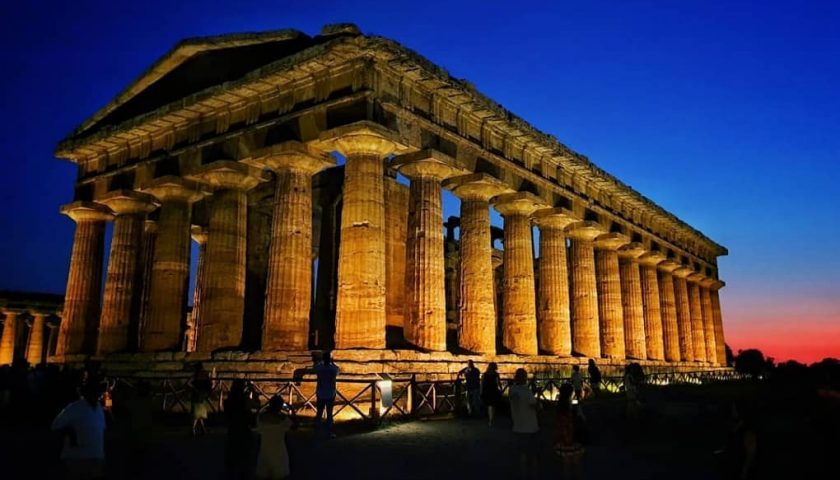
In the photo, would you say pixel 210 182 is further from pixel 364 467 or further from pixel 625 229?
pixel 625 229

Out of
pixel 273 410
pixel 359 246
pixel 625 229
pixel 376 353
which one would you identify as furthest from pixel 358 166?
pixel 625 229

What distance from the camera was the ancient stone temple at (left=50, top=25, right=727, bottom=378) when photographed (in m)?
18.9

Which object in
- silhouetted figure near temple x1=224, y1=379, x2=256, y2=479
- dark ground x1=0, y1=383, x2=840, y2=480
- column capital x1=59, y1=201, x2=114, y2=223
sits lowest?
dark ground x1=0, y1=383, x2=840, y2=480

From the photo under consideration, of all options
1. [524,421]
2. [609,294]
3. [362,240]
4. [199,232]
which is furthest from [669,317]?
[524,421]

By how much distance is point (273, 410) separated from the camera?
8.26m

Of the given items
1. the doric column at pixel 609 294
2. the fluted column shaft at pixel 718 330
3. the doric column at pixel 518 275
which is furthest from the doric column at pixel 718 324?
the doric column at pixel 518 275

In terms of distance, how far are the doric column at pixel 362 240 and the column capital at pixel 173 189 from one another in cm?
704

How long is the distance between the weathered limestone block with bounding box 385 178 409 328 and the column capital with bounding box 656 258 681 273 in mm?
20126

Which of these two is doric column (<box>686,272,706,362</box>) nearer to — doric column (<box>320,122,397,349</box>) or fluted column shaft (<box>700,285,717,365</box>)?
fluted column shaft (<box>700,285,717,365</box>)

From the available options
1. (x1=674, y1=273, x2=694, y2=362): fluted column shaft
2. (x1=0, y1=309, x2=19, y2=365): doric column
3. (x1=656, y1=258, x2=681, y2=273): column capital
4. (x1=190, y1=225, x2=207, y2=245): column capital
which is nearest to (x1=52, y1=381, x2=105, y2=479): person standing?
(x1=190, y1=225, x2=207, y2=245): column capital

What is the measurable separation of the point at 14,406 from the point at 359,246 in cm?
951

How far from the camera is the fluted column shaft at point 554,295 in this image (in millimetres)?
27141

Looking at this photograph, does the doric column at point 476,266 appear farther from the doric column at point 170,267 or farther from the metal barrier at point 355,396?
the doric column at point 170,267

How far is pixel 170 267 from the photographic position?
23.1 m
